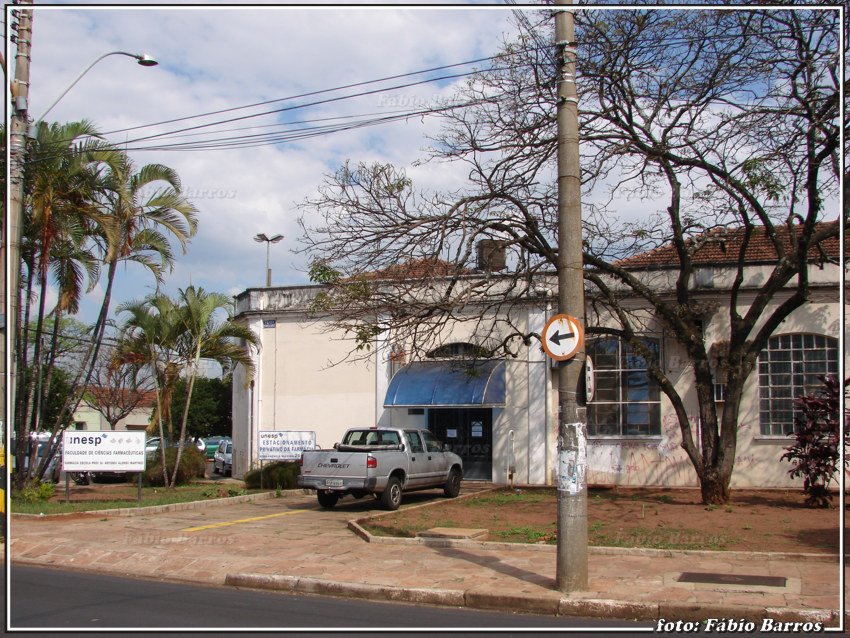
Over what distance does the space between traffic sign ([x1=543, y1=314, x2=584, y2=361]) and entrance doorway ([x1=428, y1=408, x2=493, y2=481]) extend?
48.3ft

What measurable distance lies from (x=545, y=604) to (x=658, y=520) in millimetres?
6503

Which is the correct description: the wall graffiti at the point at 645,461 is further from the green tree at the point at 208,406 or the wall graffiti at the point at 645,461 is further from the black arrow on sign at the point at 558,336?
the green tree at the point at 208,406

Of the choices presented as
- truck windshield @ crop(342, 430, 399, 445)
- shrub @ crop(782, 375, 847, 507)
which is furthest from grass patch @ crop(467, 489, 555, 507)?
shrub @ crop(782, 375, 847, 507)

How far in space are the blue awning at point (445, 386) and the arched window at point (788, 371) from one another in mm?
6947

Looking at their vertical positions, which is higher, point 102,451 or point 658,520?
point 102,451

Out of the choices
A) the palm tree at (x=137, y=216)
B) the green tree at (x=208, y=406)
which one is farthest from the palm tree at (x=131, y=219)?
the green tree at (x=208, y=406)

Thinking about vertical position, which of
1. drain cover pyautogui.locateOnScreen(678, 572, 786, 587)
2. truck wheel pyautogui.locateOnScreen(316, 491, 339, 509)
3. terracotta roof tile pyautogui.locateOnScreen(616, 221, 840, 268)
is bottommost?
truck wheel pyautogui.locateOnScreen(316, 491, 339, 509)

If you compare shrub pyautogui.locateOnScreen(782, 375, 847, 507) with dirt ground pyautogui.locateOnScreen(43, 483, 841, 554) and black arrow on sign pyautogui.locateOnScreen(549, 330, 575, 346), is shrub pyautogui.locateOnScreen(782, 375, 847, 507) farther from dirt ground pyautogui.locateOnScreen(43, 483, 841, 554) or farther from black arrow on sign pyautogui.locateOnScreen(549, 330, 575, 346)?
black arrow on sign pyautogui.locateOnScreen(549, 330, 575, 346)

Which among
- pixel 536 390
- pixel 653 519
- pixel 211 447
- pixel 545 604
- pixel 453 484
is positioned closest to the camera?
pixel 545 604

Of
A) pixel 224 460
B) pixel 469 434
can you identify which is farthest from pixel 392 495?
pixel 224 460

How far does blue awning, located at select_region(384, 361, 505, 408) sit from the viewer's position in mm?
23047

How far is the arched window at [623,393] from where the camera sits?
2256 centimetres

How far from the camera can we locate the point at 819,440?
15.9 metres

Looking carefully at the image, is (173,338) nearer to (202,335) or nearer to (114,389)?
(202,335)
